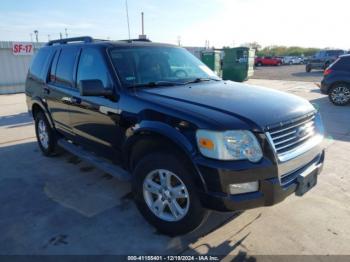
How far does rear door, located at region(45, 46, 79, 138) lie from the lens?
4266 millimetres

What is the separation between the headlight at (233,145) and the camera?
2.43 m

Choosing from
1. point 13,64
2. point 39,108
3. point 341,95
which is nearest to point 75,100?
point 39,108

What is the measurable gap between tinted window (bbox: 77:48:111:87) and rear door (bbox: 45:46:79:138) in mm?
259

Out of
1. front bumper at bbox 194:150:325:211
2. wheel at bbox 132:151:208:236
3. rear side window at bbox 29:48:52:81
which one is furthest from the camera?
rear side window at bbox 29:48:52:81

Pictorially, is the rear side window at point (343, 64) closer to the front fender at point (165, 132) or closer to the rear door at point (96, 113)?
the rear door at point (96, 113)

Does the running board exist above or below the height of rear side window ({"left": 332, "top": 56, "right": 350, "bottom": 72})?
below

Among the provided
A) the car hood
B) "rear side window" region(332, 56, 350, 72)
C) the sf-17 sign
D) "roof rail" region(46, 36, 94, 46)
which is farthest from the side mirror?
the sf-17 sign

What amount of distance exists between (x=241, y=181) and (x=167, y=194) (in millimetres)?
811

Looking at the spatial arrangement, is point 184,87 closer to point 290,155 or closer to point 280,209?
point 290,155

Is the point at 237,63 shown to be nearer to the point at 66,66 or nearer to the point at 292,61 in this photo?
the point at 66,66

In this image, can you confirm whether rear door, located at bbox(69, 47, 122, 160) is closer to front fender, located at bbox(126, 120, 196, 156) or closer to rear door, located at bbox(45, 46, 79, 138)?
rear door, located at bbox(45, 46, 79, 138)

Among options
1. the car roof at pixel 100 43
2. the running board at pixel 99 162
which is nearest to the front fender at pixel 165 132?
the running board at pixel 99 162

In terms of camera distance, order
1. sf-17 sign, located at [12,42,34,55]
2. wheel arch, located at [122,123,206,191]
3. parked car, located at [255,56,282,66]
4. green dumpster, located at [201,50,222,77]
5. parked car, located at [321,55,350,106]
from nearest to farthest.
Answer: wheel arch, located at [122,123,206,191] → parked car, located at [321,55,350,106] → sf-17 sign, located at [12,42,34,55] → green dumpster, located at [201,50,222,77] → parked car, located at [255,56,282,66]

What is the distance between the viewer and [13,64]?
15.6 m
